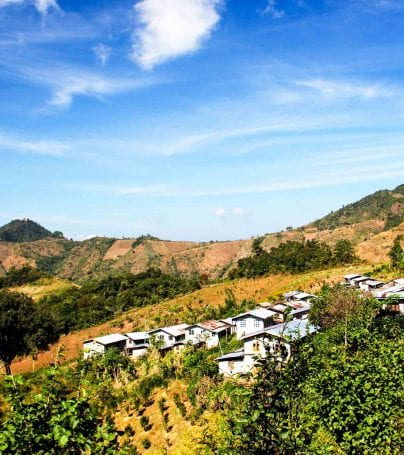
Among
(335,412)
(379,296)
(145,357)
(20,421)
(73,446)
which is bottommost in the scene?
(145,357)

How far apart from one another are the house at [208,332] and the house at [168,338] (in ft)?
4.28

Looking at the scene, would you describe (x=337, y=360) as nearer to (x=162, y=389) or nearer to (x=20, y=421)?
(x=20, y=421)

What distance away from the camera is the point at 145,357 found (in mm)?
60531

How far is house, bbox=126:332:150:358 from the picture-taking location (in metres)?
65.9

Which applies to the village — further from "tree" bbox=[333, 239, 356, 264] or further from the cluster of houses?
"tree" bbox=[333, 239, 356, 264]

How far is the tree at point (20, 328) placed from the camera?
68625 mm

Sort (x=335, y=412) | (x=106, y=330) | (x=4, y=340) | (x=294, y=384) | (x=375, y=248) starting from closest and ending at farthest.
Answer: (x=294, y=384) < (x=335, y=412) < (x=4, y=340) < (x=106, y=330) < (x=375, y=248)

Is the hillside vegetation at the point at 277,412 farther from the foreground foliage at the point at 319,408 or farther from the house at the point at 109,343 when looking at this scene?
the house at the point at 109,343

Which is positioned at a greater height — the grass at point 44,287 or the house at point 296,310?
the grass at point 44,287

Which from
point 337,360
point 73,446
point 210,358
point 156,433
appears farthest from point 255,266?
point 73,446

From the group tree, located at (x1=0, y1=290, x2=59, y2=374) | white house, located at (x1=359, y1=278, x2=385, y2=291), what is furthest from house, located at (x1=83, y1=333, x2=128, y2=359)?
white house, located at (x1=359, y1=278, x2=385, y2=291)

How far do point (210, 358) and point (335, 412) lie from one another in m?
37.1

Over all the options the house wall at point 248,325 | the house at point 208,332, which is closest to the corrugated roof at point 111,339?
the house at point 208,332

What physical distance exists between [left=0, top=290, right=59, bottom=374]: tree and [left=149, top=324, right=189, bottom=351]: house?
23.6 m
